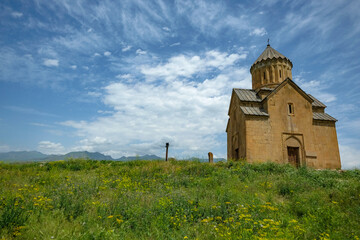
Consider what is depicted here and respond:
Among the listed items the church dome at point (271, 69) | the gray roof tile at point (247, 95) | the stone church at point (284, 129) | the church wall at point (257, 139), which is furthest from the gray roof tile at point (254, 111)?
the church dome at point (271, 69)

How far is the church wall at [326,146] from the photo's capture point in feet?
51.7

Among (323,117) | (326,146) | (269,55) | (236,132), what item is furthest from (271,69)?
(326,146)

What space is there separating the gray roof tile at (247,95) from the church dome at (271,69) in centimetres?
142

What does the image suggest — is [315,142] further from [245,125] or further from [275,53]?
[275,53]

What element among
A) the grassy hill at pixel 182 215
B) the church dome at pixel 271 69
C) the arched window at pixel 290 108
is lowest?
the grassy hill at pixel 182 215

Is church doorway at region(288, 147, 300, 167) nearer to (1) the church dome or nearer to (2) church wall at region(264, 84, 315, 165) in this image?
(2) church wall at region(264, 84, 315, 165)

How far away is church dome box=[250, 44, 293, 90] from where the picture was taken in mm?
18547

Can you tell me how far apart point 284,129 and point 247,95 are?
4.04 m

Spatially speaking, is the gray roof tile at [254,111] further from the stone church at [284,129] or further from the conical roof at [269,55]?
the conical roof at [269,55]

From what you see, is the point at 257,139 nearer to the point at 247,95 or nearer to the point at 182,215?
the point at 247,95

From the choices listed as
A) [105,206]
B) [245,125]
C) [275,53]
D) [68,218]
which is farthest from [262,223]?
[275,53]

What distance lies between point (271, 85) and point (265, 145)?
6.15 metres

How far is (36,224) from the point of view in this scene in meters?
3.98

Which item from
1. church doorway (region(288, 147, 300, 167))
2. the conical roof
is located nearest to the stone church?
church doorway (region(288, 147, 300, 167))
